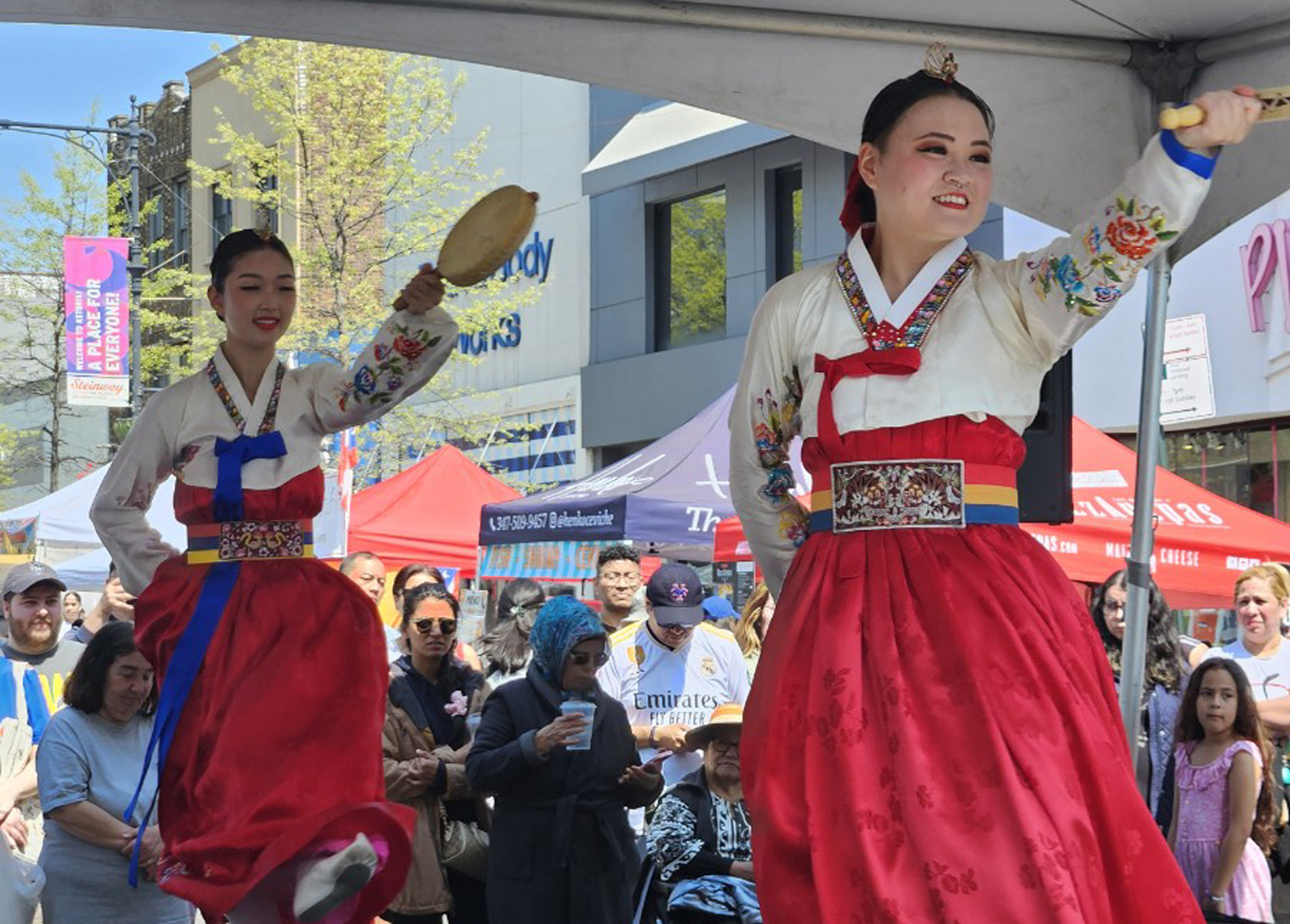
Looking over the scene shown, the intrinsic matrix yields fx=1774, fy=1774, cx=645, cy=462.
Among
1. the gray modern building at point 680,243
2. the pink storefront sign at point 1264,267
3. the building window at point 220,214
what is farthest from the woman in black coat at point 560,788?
the building window at point 220,214

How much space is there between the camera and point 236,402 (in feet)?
13.2

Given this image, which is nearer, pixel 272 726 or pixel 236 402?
pixel 272 726

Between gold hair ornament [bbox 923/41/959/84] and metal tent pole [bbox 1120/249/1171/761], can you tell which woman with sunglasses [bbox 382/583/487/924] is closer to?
metal tent pole [bbox 1120/249/1171/761]

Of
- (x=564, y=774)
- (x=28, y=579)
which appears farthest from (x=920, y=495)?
(x=28, y=579)

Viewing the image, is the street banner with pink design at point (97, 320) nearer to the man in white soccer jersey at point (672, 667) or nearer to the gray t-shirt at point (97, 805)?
the man in white soccer jersey at point (672, 667)

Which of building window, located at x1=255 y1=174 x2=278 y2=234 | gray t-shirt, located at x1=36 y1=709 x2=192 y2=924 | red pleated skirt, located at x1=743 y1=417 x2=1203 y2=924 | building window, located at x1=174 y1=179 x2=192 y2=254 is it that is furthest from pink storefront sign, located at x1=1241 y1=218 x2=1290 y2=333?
building window, located at x1=174 y1=179 x2=192 y2=254

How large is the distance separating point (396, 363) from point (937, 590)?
→ 1460 millimetres

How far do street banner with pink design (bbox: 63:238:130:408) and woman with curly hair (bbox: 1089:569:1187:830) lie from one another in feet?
47.2

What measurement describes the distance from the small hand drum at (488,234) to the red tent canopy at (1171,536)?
4.26m

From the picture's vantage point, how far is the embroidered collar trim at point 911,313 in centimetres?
301

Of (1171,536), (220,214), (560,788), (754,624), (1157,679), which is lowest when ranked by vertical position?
(560,788)

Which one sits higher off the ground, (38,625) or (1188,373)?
(1188,373)

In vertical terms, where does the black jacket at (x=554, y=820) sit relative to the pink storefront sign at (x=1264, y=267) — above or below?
below

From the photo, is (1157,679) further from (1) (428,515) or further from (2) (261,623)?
(1) (428,515)
